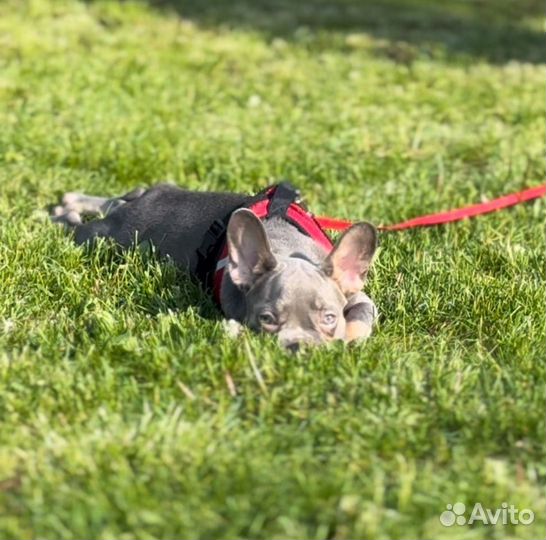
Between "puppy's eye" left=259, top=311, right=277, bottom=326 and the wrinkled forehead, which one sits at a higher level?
the wrinkled forehead

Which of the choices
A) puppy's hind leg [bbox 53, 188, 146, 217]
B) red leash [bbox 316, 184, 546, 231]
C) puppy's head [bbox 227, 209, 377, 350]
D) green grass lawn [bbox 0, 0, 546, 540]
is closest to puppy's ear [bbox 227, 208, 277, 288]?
puppy's head [bbox 227, 209, 377, 350]

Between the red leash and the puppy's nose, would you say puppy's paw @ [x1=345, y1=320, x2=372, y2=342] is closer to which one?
the puppy's nose

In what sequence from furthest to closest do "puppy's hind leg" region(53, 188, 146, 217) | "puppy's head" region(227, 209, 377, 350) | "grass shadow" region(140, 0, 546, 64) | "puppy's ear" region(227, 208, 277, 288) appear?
"grass shadow" region(140, 0, 546, 64) < "puppy's hind leg" region(53, 188, 146, 217) < "puppy's ear" region(227, 208, 277, 288) < "puppy's head" region(227, 209, 377, 350)

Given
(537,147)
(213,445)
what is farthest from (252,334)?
(537,147)

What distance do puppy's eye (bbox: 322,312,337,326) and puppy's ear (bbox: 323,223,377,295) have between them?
0.29m

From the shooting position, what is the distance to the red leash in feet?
21.4

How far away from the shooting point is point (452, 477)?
384cm

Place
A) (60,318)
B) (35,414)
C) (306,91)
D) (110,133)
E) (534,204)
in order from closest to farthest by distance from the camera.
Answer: (35,414), (60,318), (534,204), (110,133), (306,91)

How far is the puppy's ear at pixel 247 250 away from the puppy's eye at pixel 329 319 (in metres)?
0.35

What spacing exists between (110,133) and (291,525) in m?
5.08

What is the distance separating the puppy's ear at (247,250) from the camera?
197 inches

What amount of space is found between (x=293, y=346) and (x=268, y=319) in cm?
24

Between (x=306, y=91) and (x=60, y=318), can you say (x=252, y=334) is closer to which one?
(x=60, y=318)

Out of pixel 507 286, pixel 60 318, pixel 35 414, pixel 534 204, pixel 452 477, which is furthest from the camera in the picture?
pixel 534 204
